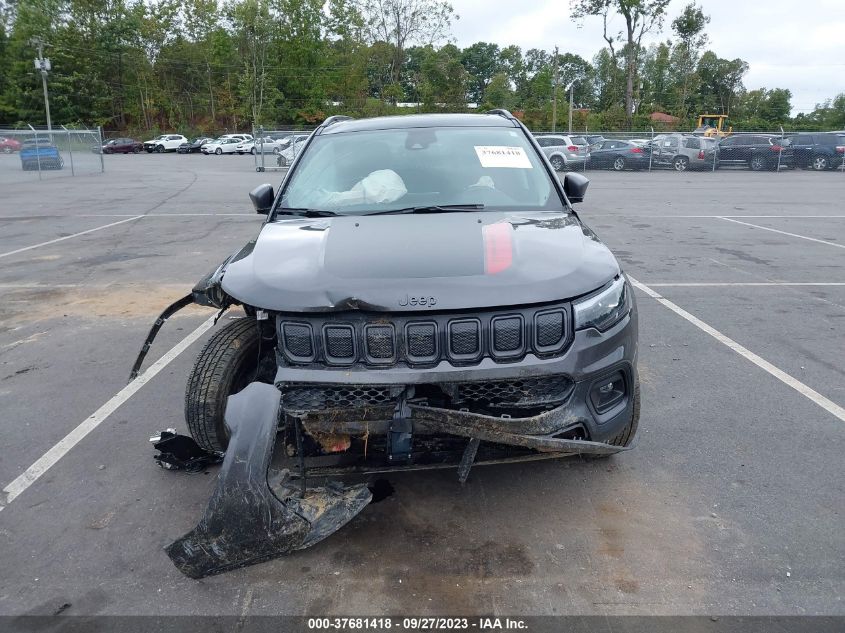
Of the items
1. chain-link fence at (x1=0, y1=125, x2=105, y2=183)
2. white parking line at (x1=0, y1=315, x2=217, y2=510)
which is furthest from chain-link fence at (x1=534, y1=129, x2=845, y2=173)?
white parking line at (x1=0, y1=315, x2=217, y2=510)

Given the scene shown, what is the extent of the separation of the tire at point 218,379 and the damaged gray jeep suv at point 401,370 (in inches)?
0.4

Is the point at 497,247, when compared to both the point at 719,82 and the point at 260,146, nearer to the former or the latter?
the point at 260,146

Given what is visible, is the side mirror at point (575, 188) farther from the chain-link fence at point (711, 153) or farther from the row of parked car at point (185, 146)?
the row of parked car at point (185, 146)

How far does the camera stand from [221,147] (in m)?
49.7

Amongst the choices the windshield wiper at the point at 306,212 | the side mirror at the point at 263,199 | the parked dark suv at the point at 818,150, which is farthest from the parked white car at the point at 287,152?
the windshield wiper at the point at 306,212

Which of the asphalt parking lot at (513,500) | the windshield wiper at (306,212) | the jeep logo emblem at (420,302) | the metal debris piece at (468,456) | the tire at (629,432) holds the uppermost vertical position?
the windshield wiper at (306,212)

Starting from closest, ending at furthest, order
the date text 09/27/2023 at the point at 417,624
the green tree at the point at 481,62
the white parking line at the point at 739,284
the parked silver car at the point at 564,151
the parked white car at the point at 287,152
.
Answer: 1. the date text 09/27/2023 at the point at 417,624
2. the white parking line at the point at 739,284
3. the parked silver car at the point at 564,151
4. the parked white car at the point at 287,152
5. the green tree at the point at 481,62

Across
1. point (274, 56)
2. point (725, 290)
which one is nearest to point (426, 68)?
point (274, 56)

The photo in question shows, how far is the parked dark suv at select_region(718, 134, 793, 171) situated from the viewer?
2878 centimetres

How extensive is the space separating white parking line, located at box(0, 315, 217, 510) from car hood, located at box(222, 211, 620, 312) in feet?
5.14

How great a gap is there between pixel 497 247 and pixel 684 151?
93.9 ft

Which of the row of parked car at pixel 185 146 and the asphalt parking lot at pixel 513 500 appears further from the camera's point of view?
the row of parked car at pixel 185 146

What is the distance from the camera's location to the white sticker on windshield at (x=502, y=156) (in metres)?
4.30

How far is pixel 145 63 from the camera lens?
68.9 metres
